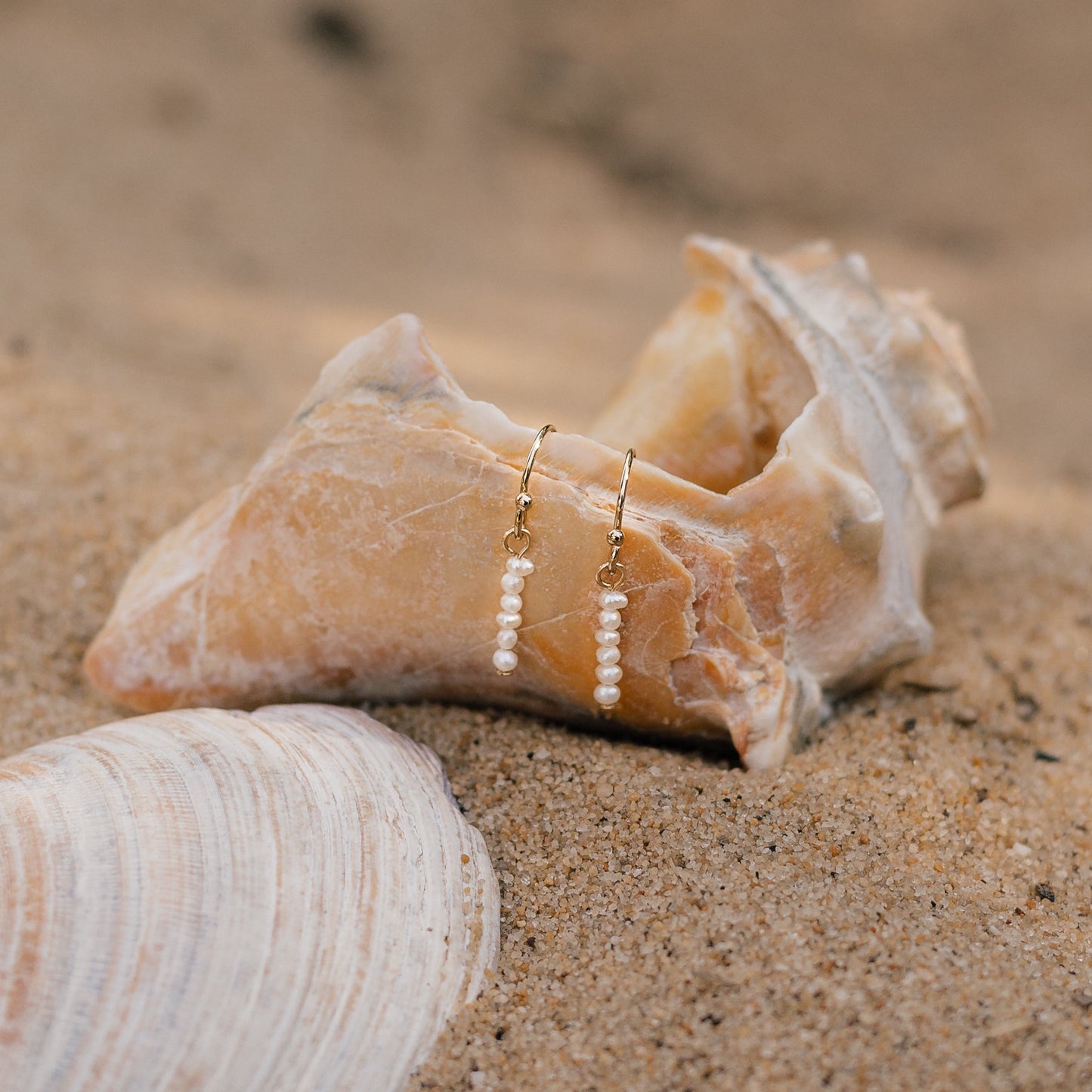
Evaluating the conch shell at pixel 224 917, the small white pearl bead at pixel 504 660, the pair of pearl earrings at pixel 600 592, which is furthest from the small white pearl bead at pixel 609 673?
the conch shell at pixel 224 917

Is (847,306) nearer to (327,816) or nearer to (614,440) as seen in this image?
(614,440)

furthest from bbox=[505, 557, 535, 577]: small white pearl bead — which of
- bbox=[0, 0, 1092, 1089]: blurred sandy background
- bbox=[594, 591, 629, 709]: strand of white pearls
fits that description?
bbox=[0, 0, 1092, 1089]: blurred sandy background

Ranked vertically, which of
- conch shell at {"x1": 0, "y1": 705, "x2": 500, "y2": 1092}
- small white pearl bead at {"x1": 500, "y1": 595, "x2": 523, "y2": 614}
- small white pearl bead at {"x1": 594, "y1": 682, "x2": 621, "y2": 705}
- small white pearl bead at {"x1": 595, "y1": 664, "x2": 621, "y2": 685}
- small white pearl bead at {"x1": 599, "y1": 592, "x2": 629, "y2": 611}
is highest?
small white pearl bead at {"x1": 599, "y1": 592, "x2": 629, "y2": 611}

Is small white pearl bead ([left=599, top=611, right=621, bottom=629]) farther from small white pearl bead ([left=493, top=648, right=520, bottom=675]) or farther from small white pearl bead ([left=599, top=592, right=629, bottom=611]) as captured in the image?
small white pearl bead ([left=493, top=648, right=520, bottom=675])

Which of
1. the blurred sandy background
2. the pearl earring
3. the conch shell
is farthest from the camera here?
the pearl earring

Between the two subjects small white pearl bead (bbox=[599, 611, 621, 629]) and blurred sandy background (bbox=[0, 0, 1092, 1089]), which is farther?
small white pearl bead (bbox=[599, 611, 621, 629])

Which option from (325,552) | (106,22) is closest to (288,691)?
(325,552)
